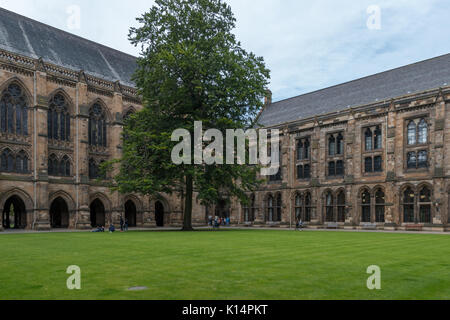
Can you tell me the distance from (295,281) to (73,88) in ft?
123

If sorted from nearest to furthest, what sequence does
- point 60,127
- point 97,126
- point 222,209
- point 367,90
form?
point 60,127, point 97,126, point 367,90, point 222,209

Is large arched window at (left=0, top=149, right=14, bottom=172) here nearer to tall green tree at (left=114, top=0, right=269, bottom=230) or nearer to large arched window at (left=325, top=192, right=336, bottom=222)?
tall green tree at (left=114, top=0, right=269, bottom=230)

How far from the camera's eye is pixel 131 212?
46.9 m

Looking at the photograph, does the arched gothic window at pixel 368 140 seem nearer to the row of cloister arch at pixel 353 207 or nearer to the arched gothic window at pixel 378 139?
the arched gothic window at pixel 378 139

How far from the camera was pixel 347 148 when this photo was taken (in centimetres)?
4172

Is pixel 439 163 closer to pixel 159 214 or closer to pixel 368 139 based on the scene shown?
pixel 368 139

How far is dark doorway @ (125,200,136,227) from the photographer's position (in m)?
46.4

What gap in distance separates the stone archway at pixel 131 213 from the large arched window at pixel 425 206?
29.8 metres

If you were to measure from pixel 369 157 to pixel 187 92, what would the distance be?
66.9 ft

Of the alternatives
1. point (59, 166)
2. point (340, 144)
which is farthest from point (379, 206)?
point (59, 166)

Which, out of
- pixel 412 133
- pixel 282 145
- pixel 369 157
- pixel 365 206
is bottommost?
pixel 365 206

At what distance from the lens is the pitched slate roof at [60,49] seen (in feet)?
126

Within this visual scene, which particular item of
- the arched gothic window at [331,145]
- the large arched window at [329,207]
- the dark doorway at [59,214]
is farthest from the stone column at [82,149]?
the arched gothic window at [331,145]
